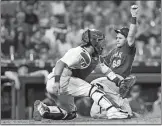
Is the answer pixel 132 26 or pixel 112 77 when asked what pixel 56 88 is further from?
pixel 132 26

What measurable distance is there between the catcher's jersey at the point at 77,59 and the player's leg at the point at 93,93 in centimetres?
24

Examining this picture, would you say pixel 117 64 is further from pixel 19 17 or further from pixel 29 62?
pixel 19 17

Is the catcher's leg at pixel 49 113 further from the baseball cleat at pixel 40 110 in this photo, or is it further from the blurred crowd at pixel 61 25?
the blurred crowd at pixel 61 25

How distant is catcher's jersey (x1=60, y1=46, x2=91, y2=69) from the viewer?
778 centimetres

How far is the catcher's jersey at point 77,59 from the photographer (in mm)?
7777

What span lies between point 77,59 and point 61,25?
18.5 ft

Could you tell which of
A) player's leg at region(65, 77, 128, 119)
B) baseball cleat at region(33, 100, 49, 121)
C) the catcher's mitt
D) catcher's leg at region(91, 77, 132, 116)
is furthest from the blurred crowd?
player's leg at region(65, 77, 128, 119)

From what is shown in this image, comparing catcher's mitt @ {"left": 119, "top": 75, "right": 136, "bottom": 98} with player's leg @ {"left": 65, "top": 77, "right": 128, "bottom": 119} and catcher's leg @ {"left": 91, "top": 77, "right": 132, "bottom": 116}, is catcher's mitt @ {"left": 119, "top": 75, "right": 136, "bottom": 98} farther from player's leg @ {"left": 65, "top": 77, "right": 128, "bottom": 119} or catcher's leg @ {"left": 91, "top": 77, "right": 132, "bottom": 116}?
player's leg @ {"left": 65, "top": 77, "right": 128, "bottom": 119}

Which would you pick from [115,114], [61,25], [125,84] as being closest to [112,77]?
[125,84]

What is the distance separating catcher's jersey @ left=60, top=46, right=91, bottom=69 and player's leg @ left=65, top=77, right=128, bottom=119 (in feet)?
0.80

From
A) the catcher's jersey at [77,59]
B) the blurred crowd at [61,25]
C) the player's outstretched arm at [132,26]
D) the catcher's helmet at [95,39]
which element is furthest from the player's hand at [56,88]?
the blurred crowd at [61,25]

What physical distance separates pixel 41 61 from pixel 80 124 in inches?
177

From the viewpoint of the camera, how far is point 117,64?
28.5ft

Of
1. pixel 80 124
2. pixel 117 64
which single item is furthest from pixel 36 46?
pixel 80 124
